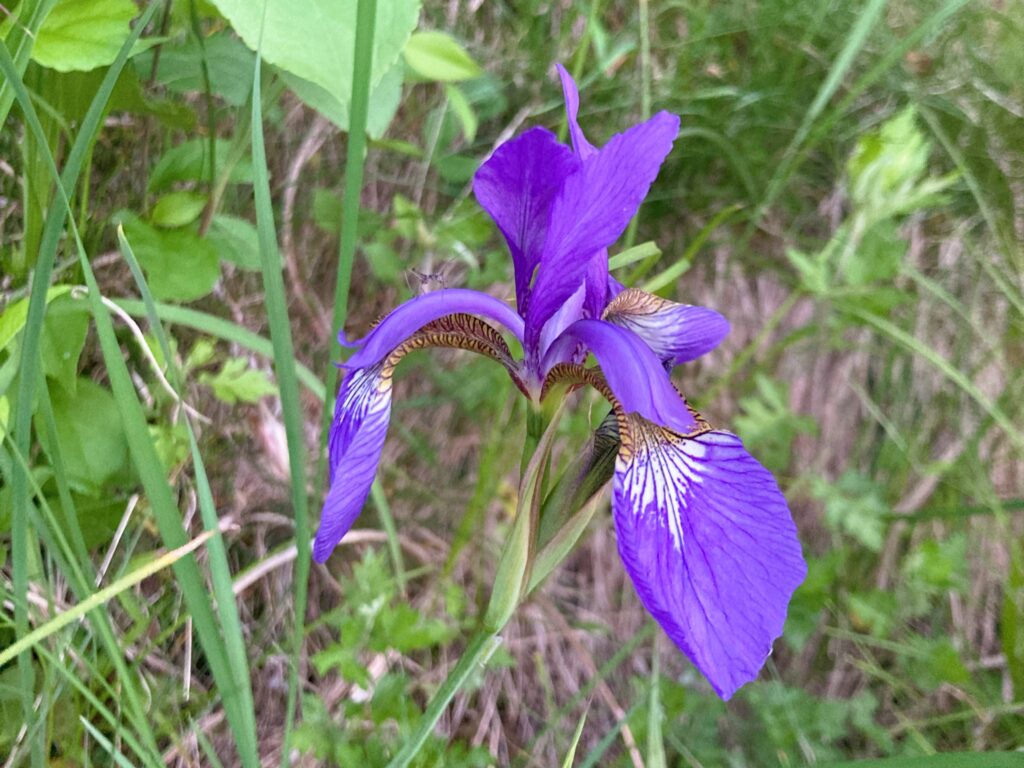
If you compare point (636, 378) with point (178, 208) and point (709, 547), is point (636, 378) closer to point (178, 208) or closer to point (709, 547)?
point (709, 547)

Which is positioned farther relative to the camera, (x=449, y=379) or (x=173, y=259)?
(x=449, y=379)

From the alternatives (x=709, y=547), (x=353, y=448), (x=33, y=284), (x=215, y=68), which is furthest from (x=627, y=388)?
(x=215, y=68)

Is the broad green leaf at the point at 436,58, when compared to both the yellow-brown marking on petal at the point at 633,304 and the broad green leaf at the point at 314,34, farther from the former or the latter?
the yellow-brown marking on petal at the point at 633,304

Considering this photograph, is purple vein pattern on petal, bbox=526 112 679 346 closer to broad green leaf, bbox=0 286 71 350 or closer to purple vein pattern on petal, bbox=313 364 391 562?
purple vein pattern on petal, bbox=313 364 391 562

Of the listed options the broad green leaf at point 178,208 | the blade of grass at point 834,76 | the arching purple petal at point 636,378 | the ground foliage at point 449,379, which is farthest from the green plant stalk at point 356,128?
the blade of grass at point 834,76

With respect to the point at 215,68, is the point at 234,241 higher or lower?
lower

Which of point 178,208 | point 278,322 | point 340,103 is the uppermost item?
point 340,103

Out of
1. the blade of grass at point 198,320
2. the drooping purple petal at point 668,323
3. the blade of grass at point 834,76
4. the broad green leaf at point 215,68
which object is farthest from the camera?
the blade of grass at point 834,76
